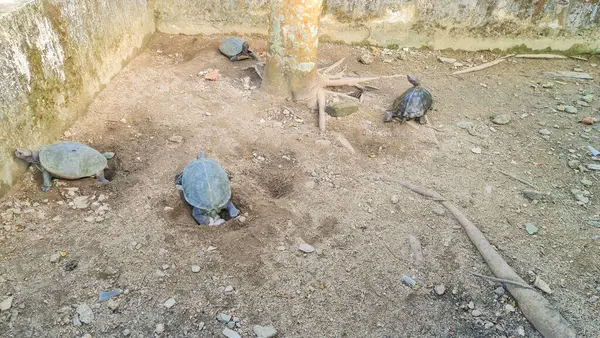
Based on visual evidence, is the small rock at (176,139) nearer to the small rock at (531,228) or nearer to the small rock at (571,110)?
the small rock at (531,228)

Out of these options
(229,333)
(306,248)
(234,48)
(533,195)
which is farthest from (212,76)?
(533,195)

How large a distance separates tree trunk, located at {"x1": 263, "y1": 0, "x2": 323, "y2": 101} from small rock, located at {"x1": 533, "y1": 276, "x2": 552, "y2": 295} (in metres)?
3.04

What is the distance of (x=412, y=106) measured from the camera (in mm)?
4461

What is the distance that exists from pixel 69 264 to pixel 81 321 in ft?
1.62

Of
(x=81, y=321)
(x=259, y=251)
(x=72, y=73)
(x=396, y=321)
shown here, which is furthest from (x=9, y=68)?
(x=396, y=321)

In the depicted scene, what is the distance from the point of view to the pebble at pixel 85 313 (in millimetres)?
2431

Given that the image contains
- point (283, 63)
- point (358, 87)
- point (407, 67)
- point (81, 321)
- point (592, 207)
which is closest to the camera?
point (81, 321)

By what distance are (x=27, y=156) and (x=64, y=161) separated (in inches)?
12.3

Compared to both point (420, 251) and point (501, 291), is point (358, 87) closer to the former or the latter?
point (420, 251)

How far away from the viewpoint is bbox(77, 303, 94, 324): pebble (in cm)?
243

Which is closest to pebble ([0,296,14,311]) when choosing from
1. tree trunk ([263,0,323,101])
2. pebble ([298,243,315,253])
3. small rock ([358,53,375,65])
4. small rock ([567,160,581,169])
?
pebble ([298,243,315,253])

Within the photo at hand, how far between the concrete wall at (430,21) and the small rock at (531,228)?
12.6 feet

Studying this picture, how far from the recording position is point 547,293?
2725 millimetres

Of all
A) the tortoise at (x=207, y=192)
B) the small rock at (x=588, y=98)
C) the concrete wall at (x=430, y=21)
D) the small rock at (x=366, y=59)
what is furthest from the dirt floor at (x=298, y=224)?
the concrete wall at (x=430, y=21)
